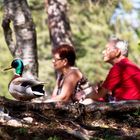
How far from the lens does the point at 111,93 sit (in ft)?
22.8

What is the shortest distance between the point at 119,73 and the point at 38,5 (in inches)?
610

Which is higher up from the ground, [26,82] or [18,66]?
[18,66]

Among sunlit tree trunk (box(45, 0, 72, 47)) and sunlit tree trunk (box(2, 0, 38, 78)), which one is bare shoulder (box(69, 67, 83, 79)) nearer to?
sunlit tree trunk (box(2, 0, 38, 78))

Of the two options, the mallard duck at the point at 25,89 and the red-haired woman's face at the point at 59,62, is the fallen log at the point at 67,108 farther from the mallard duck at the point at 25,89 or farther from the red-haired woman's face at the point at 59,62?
the red-haired woman's face at the point at 59,62

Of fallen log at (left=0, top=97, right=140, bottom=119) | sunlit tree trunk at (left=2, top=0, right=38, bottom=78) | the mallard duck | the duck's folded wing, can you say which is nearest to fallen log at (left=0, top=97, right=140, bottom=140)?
fallen log at (left=0, top=97, right=140, bottom=119)

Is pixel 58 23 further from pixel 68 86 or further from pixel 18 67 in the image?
pixel 68 86

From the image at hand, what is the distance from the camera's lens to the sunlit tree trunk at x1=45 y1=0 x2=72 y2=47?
10703 mm

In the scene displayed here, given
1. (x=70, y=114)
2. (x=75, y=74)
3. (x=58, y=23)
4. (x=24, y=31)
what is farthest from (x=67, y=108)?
(x=58, y=23)

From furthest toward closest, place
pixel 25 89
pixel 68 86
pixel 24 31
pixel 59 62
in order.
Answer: pixel 24 31
pixel 59 62
pixel 68 86
pixel 25 89

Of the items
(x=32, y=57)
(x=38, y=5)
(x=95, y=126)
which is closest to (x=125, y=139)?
(x=95, y=126)

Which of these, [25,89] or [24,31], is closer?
[25,89]

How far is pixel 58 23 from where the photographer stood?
10.8 meters

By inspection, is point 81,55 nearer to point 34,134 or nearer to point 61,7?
point 61,7

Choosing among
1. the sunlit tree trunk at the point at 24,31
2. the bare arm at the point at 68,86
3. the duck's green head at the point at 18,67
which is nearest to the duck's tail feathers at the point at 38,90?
the bare arm at the point at 68,86
